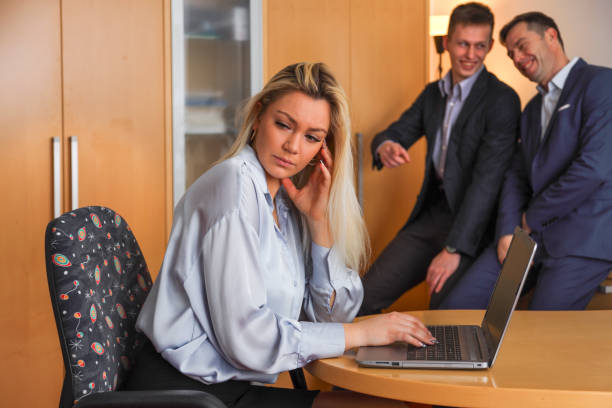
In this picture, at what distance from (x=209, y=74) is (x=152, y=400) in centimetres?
202

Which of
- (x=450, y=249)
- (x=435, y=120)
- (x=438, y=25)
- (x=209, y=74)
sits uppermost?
(x=438, y=25)

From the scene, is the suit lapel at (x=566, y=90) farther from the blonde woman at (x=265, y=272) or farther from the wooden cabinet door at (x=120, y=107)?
the wooden cabinet door at (x=120, y=107)

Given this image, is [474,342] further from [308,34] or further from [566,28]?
[566,28]

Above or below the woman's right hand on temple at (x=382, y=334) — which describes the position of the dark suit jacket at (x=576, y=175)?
above

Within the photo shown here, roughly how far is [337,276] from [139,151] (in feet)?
4.50

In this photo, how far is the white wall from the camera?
314 centimetres

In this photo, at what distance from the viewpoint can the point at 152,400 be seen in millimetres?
1071

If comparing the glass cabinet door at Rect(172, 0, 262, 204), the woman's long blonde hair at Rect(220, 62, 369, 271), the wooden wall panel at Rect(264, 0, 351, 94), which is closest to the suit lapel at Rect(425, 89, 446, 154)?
the wooden wall panel at Rect(264, 0, 351, 94)

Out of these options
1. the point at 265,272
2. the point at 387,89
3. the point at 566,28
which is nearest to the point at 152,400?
the point at 265,272

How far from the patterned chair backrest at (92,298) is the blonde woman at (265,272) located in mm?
72

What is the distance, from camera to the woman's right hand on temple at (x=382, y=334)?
52.9 inches

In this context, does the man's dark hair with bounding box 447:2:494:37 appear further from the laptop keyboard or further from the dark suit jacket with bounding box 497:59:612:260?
the laptop keyboard

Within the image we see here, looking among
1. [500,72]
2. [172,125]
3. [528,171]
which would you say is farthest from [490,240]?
[172,125]

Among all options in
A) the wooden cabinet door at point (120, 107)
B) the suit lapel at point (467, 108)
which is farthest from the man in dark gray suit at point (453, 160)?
the wooden cabinet door at point (120, 107)
